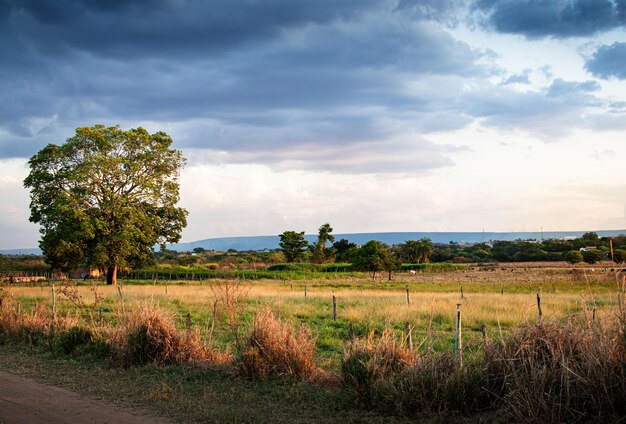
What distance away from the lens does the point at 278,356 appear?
35.8ft

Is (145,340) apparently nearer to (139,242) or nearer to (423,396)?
(423,396)

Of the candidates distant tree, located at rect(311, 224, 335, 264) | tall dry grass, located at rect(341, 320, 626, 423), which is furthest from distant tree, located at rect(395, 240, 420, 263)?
tall dry grass, located at rect(341, 320, 626, 423)

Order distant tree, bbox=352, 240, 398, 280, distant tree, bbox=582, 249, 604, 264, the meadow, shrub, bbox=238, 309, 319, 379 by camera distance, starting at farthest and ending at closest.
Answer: distant tree, bbox=582, 249, 604, 264 → distant tree, bbox=352, 240, 398, 280 → shrub, bbox=238, 309, 319, 379 → the meadow

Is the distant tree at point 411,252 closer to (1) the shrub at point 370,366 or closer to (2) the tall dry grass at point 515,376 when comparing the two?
(1) the shrub at point 370,366

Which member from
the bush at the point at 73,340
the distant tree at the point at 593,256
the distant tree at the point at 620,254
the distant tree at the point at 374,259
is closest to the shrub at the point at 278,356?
the bush at the point at 73,340

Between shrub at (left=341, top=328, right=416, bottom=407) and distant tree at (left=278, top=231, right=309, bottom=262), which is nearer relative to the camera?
shrub at (left=341, top=328, right=416, bottom=407)

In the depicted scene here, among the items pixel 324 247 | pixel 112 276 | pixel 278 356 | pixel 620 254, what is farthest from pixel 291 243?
pixel 278 356

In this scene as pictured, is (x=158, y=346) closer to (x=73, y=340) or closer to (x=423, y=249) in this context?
(x=73, y=340)

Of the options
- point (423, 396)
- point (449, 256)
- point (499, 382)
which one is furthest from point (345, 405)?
point (449, 256)

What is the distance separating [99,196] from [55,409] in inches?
1369

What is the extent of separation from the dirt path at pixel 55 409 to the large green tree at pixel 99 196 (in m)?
30.1

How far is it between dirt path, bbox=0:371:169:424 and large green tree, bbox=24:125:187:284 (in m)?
30.1

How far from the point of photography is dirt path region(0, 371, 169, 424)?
838 centimetres

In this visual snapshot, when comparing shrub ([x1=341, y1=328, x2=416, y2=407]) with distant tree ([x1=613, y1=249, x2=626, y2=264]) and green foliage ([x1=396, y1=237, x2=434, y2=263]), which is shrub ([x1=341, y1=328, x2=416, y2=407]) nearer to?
distant tree ([x1=613, y1=249, x2=626, y2=264])
